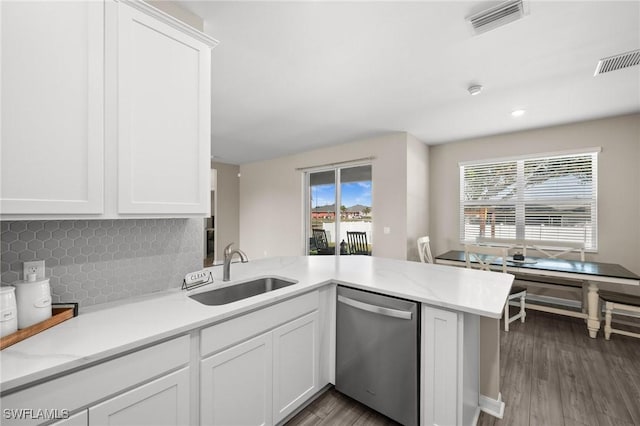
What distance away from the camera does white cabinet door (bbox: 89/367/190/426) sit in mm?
942

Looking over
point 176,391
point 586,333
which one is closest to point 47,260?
point 176,391

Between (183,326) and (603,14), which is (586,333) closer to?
(603,14)

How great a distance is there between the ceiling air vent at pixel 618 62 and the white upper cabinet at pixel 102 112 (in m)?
3.02

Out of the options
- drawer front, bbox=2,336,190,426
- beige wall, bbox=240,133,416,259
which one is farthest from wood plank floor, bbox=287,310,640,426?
beige wall, bbox=240,133,416,259

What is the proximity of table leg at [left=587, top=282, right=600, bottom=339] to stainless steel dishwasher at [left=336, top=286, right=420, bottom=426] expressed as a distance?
2784 mm

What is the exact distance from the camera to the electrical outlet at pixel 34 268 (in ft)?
3.66

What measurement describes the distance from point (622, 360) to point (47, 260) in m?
4.39

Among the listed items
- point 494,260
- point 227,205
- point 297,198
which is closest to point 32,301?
point 494,260

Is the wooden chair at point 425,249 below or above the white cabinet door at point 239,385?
above

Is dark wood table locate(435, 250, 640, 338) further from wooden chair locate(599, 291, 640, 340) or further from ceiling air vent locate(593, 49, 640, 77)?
ceiling air vent locate(593, 49, 640, 77)

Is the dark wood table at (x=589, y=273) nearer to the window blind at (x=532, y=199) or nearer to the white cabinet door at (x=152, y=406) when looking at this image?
the window blind at (x=532, y=199)

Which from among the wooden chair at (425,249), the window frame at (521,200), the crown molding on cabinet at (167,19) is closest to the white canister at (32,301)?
the crown molding on cabinet at (167,19)

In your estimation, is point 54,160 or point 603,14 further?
point 603,14

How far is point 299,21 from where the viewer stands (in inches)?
69.4
